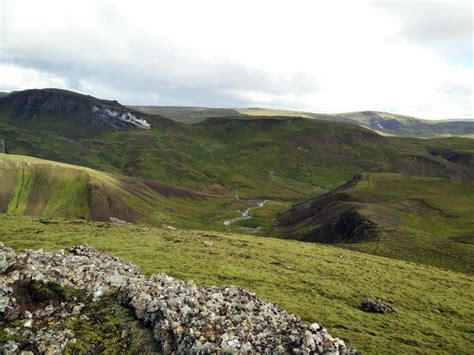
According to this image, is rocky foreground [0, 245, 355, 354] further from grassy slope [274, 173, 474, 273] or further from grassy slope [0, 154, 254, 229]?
grassy slope [0, 154, 254, 229]

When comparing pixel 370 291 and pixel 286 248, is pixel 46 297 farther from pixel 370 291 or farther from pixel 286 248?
pixel 286 248

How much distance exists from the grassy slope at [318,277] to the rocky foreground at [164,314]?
1079cm

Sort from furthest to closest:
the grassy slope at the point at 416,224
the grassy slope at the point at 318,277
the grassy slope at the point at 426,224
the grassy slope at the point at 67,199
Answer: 1. the grassy slope at the point at 67,199
2. the grassy slope at the point at 416,224
3. the grassy slope at the point at 426,224
4. the grassy slope at the point at 318,277

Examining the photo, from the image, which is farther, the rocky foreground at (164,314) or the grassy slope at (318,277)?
the grassy slope at (318,277)

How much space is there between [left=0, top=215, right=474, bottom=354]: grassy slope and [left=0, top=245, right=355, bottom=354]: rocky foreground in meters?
10.8

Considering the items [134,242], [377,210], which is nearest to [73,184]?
[134,242]

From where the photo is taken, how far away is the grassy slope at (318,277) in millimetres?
44781

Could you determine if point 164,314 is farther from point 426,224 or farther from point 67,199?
point 67,199

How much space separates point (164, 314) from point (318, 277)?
3890 cm

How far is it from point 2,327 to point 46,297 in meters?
4.15

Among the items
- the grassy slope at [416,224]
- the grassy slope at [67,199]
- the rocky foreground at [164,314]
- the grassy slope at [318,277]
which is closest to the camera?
the rocky foreground at [164,314]

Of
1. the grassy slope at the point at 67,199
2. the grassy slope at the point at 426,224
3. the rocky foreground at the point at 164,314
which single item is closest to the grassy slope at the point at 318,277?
the rocky foreground at the point at 164,314

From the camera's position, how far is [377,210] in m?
144

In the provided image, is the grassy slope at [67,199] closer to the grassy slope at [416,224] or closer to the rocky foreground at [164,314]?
the grassy slope at [416,224]
